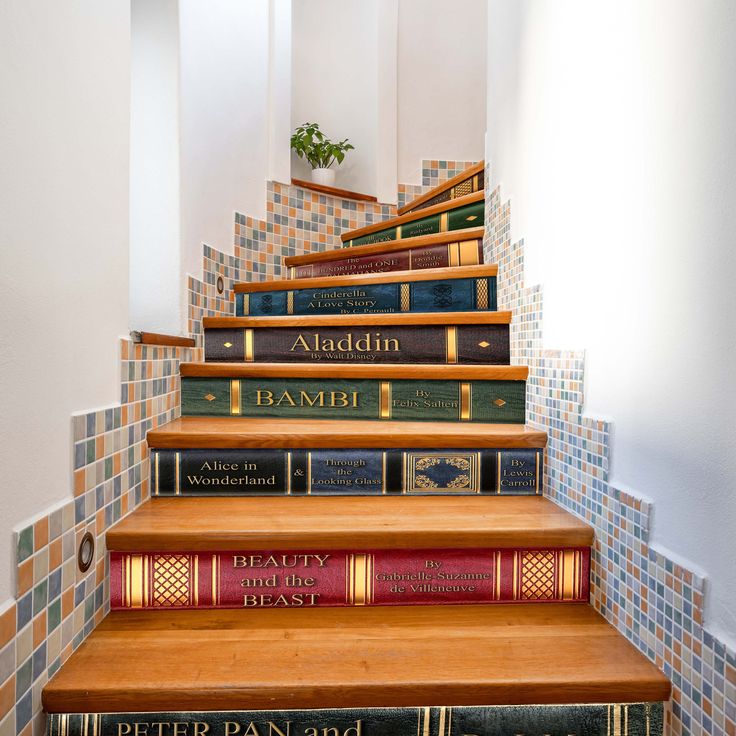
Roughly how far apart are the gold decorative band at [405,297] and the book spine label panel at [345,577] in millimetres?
1063

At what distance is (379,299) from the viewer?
2008 mm

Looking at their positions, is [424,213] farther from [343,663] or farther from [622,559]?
[343,663]

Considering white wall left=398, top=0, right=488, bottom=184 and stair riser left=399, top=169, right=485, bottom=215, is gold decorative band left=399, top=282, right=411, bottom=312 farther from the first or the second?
white wall left=398, top=0, right=488, bottom=184

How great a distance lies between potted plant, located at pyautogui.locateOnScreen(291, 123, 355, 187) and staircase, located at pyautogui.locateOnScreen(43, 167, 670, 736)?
171 centimetres

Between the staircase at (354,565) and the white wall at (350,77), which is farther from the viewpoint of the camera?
the white wall at (350,77)

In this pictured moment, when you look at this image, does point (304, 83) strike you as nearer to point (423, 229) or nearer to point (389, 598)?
point (423, 229)

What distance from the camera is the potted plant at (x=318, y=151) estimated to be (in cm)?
317

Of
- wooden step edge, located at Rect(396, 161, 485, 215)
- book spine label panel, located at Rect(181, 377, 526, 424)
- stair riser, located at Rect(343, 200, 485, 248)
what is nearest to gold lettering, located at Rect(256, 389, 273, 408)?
book spine label panel, located at Rect(181, 377, 526, 424)

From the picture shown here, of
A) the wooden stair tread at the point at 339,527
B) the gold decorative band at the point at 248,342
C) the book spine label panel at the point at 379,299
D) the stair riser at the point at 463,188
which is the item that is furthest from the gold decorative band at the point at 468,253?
the wooden stair tread at the point at 339,527

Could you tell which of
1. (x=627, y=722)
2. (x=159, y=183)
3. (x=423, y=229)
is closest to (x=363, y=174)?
(x=423, y=229)

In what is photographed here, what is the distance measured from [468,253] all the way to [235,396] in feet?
3.78

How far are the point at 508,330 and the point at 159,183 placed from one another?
4.02 feet

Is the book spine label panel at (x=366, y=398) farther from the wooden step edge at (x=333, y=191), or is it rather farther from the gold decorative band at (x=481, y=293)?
the wooden step edge at (x=333, y=191)

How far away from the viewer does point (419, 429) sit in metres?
1.42
